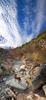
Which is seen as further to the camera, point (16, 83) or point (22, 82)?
point (22, 82)

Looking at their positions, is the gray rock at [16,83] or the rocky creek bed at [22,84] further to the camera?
the gray rock at [16,83]

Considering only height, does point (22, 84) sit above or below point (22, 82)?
above

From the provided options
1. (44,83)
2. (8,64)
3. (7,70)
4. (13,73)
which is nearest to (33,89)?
(44,83)

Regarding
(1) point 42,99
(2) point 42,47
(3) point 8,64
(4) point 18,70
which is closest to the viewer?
(1) point 42,99

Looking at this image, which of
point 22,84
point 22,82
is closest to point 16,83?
point 22,84

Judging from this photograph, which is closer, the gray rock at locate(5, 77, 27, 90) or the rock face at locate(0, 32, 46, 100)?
the rock face at locate(0, 32, 46, 100)

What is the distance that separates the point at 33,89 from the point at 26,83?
162 cm

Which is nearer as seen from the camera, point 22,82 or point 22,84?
point 22,84

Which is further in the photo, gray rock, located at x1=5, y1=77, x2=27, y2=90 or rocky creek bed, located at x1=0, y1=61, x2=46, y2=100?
gray rock, located at x1=5, y1=77, x2=27, y2=90

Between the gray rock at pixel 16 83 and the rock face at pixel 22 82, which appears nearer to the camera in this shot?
the rock face at pixel 22 82

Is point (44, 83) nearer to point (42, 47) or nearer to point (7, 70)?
point (7, 70)

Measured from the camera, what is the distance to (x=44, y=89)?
52.4ft

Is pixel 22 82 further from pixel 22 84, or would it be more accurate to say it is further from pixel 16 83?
pixel 16 83

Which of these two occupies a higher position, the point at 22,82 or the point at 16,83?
the point at 16,83
